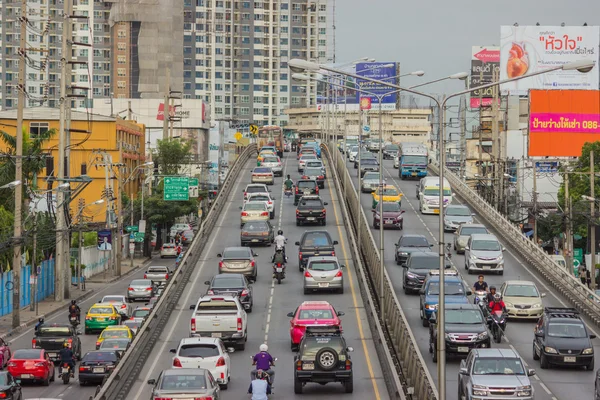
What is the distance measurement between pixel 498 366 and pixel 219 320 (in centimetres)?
1016

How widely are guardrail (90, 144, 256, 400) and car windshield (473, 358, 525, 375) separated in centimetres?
848

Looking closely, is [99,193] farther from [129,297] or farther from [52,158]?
[129,297]

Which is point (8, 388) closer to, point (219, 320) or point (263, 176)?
point (219, 320)

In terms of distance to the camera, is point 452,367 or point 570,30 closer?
point 452,367

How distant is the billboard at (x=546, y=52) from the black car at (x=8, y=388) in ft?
298

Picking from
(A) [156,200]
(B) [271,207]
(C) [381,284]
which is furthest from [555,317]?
(A) [156,200]

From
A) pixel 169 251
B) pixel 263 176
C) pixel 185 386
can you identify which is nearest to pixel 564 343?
pixel 185 386

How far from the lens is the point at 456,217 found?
2403 inches

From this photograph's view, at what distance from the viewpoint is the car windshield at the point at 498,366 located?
26.9m

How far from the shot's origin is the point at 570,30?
117 metres

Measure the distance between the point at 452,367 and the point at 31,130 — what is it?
227ft

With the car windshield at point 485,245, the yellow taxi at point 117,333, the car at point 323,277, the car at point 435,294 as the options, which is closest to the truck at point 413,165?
the car windshield at point 485,245

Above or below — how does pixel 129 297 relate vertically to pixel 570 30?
below

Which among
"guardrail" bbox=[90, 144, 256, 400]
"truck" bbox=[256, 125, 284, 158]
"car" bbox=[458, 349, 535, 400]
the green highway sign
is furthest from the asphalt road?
"truck" bbox=[256, 125, 284, 158]
